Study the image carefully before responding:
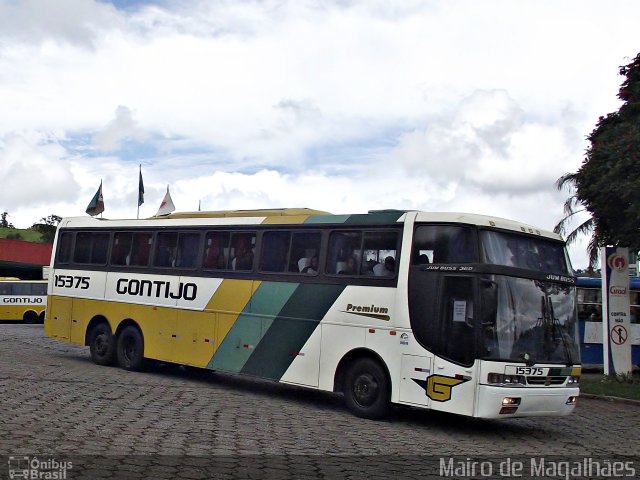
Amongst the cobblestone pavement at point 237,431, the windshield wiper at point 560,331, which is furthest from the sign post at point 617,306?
the windshield wiper at point 560,331

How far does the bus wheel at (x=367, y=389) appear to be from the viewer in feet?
40.3

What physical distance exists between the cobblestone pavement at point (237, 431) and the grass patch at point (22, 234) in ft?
252

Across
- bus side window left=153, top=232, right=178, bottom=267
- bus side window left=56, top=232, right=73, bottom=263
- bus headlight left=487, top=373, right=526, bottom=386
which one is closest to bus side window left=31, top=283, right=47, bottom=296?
bus side window left=56, top=232, right=73, bottom=263

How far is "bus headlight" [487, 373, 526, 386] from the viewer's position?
36.3ft

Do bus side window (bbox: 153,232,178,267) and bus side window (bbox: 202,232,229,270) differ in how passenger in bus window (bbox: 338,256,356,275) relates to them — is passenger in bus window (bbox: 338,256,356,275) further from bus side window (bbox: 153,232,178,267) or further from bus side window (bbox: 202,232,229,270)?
bus side window (bbox: 153,232,178,267)

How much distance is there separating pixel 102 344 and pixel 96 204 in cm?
1114

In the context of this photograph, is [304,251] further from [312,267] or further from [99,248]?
[99,248]

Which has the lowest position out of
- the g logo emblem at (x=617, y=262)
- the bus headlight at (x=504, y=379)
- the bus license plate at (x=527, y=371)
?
the bus headlight at (x=504, y=379)

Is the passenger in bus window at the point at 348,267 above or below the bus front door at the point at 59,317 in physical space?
above

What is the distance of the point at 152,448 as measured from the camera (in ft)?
28.5

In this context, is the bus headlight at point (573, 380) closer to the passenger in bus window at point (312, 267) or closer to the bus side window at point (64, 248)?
the passenger in bus window at point (312, 267)

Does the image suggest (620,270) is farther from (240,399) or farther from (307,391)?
(240,399)

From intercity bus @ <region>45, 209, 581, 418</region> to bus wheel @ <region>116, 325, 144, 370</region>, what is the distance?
3 centimetres

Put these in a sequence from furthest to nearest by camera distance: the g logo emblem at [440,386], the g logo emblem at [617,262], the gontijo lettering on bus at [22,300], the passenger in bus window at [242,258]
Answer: the gontijo lettering on bus at [22,300]
the g logo emblem at [617,262]
the passenger in bus window at [242,258]
the g logo emblem at [440,386]
